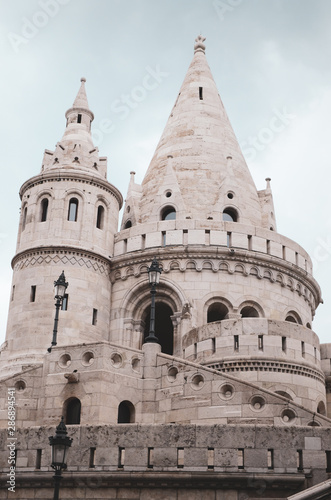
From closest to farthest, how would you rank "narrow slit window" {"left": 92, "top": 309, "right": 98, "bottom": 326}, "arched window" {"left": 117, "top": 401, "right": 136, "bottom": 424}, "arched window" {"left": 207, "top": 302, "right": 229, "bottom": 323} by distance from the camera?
"arched window" {"left": 117, "top": 401, "right": 136, "bottom": 424} → "narrow slit window" {"left": 92, "top": 309, "right": 98, "bottom": 326} → "arched window" {"left": 207, "top": 302, "right": 229, "bottom": 323}

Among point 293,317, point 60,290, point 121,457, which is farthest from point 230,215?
point 121,457

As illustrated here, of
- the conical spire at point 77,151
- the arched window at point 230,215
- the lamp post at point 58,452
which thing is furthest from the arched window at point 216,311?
the lamp post at point 58,452

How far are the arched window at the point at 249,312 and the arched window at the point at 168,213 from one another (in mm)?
4682

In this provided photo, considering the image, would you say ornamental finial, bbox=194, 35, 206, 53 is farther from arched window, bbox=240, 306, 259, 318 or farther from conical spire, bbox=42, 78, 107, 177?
arched window, bbox=240, 306, 259, 318

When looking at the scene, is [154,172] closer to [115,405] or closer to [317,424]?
[115,405]

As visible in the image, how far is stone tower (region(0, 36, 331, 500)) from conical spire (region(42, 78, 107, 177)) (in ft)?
0.20

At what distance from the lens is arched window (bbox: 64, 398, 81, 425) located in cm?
1880

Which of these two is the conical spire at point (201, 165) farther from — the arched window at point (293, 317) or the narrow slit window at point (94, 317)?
the narrow slit window at point (94, 317)

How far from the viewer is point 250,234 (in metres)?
25.9

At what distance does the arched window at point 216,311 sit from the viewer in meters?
24.9

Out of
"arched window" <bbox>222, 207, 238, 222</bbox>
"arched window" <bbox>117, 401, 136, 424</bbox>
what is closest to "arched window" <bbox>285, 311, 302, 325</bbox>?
"arched window" <bbox>222, 207, 238, 222</bbox>

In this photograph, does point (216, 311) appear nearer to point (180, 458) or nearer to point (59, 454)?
point (180, 458)

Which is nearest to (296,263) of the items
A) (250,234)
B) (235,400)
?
(250,234)

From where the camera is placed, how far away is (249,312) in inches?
994
